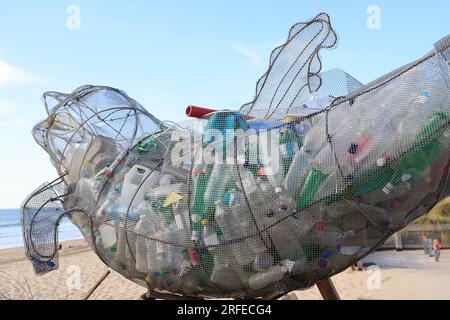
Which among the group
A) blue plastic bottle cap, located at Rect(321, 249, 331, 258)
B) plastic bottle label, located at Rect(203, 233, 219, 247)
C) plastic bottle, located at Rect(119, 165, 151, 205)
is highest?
plastic bottle, located at Rect(119, 165, 151, 205)

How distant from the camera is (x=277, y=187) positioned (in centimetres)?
341

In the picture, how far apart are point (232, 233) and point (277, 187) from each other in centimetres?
47

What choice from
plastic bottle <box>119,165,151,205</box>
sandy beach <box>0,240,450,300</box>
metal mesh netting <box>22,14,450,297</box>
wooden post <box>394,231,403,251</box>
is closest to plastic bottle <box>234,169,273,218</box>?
metal mesh netting <box>22,14,450,297</box>

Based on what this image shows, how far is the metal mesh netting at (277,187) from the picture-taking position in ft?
10.3

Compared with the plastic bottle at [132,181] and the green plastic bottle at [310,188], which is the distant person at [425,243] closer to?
the plastic bottle at [132,181]

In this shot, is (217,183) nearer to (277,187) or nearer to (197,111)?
(277,187)

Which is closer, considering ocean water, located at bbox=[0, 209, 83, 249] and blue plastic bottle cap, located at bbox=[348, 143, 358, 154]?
blue plastic bottle cap, located at bbox=[348, 143, 358, 154]

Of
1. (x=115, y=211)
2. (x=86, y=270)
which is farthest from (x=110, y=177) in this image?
(x=86, y=270)

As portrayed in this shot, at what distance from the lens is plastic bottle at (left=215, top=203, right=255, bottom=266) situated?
3.53m

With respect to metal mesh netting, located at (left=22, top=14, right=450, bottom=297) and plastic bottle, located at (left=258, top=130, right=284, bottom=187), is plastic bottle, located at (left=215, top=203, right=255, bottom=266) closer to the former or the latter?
metal mesh netting, located at (left=22, top=14, right=450, bottom=297)

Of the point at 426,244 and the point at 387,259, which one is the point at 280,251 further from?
the point at 426,244

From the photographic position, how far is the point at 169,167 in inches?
158

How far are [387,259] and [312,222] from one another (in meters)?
15.2

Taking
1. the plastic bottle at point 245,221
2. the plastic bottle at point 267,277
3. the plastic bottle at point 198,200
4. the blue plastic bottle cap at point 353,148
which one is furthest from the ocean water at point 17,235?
the blue plastic bottle cap at point 353,148
